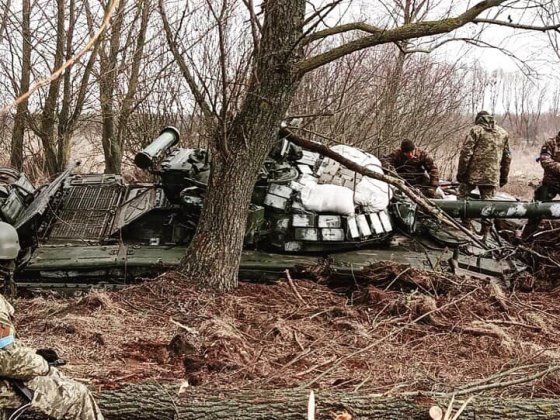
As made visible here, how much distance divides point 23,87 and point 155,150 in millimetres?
5899

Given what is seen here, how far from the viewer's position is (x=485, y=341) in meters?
6.14

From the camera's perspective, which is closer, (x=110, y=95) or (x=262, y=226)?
(x=262, y=226)

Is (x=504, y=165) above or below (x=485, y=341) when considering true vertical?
above

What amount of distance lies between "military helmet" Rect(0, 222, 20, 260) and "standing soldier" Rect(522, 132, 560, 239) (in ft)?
20.7

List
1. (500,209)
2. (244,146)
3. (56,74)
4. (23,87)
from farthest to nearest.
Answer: (23,87) < (500,209) < (244,146) < (56,74)

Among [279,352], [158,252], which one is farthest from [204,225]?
[279,352]

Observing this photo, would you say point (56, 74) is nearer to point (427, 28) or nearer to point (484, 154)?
point (427, 28)

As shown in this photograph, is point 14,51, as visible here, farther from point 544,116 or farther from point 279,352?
point 544,116

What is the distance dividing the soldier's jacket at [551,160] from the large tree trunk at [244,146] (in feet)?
13.9

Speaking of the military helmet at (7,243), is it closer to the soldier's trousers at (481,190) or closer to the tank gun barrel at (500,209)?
the tank gun barrel at (500,209)

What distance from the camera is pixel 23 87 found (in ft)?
41.7

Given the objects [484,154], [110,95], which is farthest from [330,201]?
[110,95]

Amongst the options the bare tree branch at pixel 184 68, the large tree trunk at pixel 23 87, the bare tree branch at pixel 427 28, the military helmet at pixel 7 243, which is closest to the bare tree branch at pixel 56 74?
the military helmet at pixel 7 243

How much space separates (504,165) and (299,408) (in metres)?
6.99
